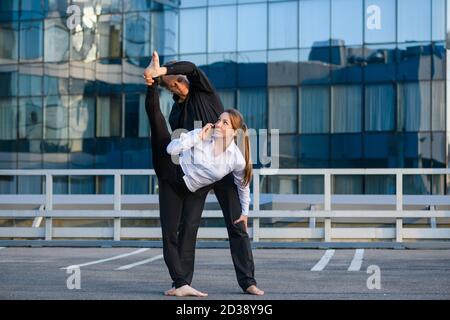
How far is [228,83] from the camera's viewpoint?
38.1 metres

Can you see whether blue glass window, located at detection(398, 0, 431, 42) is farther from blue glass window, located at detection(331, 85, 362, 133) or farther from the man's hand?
the man's hand

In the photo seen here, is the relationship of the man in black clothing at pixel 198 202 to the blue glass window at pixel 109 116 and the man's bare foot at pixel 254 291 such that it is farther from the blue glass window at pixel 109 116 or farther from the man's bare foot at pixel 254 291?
the blue glass window at pixel 109 116

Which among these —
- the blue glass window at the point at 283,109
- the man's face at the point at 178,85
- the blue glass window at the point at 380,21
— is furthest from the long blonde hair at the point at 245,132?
the blue glass window at the point at 283,109

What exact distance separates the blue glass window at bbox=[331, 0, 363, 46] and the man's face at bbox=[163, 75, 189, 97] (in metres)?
28.5

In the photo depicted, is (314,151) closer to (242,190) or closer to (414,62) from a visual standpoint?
(414,62)

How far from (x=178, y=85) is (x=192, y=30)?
103 feet

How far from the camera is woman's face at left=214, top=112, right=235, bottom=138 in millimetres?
7516

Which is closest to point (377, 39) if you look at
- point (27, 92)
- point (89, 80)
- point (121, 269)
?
point (89, 80)

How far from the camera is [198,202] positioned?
25.8 feet

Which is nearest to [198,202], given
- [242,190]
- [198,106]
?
[242,190]

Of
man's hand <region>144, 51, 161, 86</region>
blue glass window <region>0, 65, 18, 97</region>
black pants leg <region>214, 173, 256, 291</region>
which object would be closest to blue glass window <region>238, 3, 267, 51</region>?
blue glass window <region>0, 65, 18, 97</region>

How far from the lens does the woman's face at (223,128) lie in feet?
24.7

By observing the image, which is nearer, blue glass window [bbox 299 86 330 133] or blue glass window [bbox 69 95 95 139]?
blue glass window [bbox 299 86 330 133]
